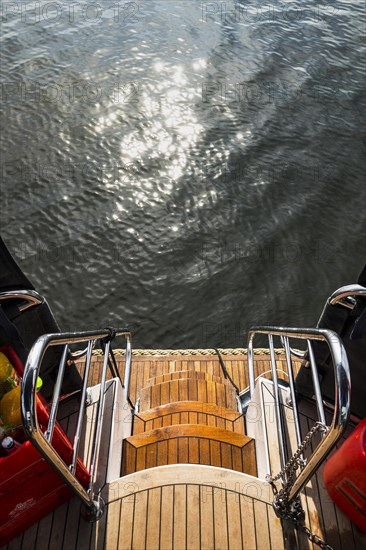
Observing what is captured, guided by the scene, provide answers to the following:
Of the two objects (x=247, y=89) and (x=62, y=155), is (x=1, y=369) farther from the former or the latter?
(x=247, y=89)

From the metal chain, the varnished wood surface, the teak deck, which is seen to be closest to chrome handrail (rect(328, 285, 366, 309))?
the metal chain

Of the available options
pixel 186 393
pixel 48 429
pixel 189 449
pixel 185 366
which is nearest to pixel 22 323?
pixel 48 429

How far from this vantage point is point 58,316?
8.45 meters

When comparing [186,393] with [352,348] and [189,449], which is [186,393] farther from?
[352,348]

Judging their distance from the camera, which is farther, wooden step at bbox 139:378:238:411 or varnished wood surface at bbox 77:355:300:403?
varnished wood surface at bbox 77:355:300:403

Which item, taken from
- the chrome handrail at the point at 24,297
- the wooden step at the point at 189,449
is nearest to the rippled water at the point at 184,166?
the wooden step at the point at 189,449

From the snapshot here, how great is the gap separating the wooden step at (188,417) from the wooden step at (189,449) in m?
0.36

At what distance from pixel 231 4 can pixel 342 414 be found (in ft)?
54.3

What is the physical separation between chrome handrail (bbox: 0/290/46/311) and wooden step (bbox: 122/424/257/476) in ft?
4.97

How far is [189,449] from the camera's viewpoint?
4.09 meters

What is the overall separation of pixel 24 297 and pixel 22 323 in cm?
31

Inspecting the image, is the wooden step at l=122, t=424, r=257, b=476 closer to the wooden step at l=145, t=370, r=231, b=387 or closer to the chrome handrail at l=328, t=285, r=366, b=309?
the chrome handrail at l=328, t=285, r=366, b=309

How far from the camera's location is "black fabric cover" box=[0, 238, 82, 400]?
12.2 ft

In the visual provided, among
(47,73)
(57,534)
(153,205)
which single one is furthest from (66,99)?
(57,534)
